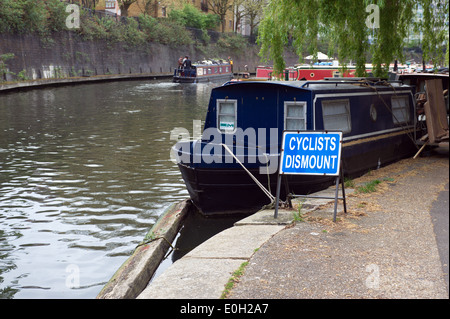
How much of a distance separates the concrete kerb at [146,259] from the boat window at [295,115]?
2.62 metres

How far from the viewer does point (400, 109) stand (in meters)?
14.4

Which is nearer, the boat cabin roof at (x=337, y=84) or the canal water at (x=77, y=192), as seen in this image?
the canal water at (x=77, y=192)

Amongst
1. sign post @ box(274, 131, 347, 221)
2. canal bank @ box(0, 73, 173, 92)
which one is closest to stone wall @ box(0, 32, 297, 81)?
canal bank @ box(0, 73, 173, 92)

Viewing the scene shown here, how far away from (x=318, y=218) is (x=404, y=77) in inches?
393

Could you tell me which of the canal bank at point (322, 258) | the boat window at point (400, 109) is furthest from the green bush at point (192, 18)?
the canal bank at point (322, 258)

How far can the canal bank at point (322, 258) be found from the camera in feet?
17.7

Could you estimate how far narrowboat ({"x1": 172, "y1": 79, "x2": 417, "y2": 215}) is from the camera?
10.1 meters

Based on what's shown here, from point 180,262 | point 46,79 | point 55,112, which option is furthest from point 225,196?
point 46,79

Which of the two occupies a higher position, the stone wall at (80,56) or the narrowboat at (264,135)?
the stone wall at (80,56)

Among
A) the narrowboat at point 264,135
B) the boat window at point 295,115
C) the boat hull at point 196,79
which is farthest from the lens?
the boat hull at point 196,79

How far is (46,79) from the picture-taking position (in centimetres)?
4128

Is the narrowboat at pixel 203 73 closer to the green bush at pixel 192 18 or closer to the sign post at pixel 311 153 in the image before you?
the green bush at pixel 192 18

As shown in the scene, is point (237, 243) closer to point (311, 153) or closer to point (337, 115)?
point (311, 153)

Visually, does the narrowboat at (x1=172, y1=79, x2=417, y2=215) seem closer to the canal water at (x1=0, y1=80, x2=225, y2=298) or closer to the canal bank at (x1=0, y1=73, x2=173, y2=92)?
the canal water at (x1=0, y1=80, x2=225, y2=298)
